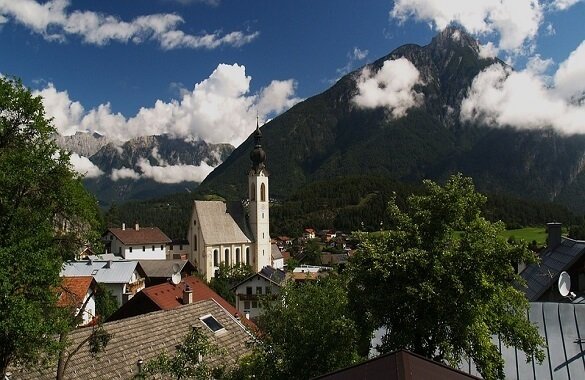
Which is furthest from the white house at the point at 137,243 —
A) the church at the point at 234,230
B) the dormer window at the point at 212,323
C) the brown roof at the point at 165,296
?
the dormer window at the point at 212,323

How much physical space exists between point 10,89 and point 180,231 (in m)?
169

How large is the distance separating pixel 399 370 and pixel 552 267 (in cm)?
1942

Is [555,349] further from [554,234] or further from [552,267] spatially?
[554,234]

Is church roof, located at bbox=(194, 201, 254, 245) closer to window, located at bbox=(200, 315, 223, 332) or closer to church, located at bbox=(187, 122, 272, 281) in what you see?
church, located at bbox=(187, 122, 272, 281)

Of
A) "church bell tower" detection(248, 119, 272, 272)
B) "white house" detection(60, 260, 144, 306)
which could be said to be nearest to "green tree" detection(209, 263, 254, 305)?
"church bell tower" detection(248, 119, 272, 272)

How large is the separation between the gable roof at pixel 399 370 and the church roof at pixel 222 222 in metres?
74.0

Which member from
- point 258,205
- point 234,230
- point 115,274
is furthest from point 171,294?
point 258,205

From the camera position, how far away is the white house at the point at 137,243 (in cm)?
9825

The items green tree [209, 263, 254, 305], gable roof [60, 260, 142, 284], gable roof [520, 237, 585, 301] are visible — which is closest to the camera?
gable roof [520, 237, 585, 301]

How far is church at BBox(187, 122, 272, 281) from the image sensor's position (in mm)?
79938

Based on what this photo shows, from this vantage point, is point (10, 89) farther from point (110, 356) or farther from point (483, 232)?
point (483, 232)

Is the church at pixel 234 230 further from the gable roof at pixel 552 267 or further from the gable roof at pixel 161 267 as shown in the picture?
the gable roof at pixel 552 267

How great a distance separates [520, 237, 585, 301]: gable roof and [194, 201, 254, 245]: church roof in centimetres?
5950

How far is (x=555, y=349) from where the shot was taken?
14.7 metres
